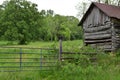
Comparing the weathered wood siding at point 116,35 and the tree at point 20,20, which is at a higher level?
the tree at point 20,20

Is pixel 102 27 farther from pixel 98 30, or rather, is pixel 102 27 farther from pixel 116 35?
pixel 116 35

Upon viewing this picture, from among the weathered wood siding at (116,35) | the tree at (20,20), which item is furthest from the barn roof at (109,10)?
the tree at (20,20)

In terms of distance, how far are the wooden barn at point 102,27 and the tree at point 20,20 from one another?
27.7 m

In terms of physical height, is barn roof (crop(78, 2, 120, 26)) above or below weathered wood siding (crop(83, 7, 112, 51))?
above

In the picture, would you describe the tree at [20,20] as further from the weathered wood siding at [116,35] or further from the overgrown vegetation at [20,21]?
the weathered wood siding at [116,35]

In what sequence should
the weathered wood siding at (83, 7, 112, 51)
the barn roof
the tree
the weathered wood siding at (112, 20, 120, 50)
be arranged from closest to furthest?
the weathered wood siding at (112, 20, 120, 50) < the barn roof < the weathered wood siding at (83, 7, 112, 51) < the tree

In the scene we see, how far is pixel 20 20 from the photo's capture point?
4925cm

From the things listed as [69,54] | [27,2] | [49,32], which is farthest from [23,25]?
[69,54]

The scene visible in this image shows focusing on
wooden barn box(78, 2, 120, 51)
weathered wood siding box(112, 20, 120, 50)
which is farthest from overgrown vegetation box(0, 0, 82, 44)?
weathered wood siding box(112, 20, 120, 50)

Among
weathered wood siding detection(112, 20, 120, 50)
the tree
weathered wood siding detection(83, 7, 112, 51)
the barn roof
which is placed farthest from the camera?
the tree

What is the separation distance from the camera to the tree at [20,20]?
A: 155ft

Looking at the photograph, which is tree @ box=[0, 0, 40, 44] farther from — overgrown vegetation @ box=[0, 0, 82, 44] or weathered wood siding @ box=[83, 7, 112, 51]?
weathered wood siding @ box=[83, 7, 112, 51]

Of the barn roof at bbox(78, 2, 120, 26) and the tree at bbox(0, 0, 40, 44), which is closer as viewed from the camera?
the barn roof at bbox(78, 2, 120, 26)

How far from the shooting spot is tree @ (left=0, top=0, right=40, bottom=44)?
4738 centimetres
